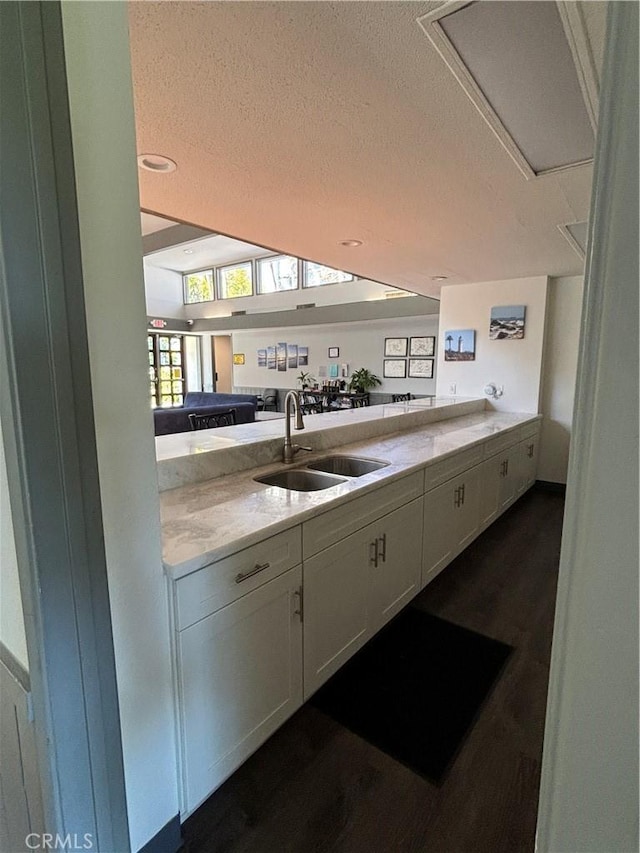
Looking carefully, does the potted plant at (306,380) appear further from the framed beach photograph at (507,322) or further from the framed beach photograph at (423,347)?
the framed beach photograph at (507,322)

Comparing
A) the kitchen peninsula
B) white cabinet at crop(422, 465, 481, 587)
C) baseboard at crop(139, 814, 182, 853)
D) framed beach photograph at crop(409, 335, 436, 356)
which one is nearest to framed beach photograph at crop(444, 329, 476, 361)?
white cabinet at crop(422, 465, 481, 587)

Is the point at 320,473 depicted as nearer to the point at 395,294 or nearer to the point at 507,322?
the point at 507,322

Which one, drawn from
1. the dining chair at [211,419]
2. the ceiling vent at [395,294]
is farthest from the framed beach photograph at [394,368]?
the dining chair at [211,419]

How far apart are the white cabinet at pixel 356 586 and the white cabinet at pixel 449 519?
16 cm

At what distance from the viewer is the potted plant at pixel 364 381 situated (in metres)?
9.34

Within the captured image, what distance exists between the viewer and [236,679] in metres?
1.37

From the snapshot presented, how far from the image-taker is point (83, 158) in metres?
0.89

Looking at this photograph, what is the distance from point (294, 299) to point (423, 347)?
11.4 feet

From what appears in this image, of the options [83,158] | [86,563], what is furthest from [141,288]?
[86,563]

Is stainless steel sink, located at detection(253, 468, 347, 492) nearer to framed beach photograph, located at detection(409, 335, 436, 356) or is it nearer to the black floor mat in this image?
the black floor mat

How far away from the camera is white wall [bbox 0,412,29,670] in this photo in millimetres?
958

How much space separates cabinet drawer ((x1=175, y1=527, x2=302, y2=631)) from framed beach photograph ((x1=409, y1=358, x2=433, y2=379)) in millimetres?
7648

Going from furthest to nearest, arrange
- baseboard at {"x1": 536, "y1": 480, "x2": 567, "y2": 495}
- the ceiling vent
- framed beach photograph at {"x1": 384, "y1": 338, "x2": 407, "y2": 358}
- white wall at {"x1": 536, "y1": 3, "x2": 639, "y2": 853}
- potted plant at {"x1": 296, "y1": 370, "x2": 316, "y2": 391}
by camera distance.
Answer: potted plant at {"x1": 296, "y1": 370, "x2": 316, "y2": 391}, framed beach photograph at {"x1": 384, "y1": 338, "x2": 407, "y2": 358}, the ceiling vent, baseboard at {"x1": 536, "y1": 480, "x2": 567, "y2": 495}, white wall at {"x1": 536, "y1": 3, "x2": 639, "y2": 853}

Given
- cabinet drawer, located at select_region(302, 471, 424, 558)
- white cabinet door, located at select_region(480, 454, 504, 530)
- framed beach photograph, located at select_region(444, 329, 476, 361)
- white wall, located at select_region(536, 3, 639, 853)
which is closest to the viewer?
white wall, located at select_region(536, 3, 639, 853)
